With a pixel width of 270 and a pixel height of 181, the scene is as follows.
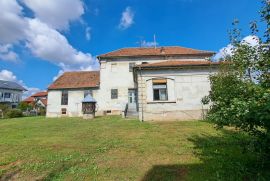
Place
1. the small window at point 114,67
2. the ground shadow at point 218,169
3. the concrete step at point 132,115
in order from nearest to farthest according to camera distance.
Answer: the ground shadow at point 218,169
the concrete step at point 132,115
the small window at point 114,67

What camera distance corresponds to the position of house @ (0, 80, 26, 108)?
52.0 metres

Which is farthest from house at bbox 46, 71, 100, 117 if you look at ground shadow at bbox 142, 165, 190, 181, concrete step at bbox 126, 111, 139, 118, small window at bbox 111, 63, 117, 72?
ground shadow at bbox 142, 165, 190, 181

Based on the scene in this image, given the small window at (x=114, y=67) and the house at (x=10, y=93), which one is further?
the house at (x=10, y=93)

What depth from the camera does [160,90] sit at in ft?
51.8

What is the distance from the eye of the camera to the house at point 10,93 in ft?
171

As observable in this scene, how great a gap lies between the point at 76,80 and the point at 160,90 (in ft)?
52.8

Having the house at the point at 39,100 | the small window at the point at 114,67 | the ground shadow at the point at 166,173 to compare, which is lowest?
the ground shadow at the point at 166,173

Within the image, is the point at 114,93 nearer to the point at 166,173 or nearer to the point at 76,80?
the point at 76,80

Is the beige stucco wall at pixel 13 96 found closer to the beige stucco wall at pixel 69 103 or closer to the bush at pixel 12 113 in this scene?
the bush at pixel 12 113

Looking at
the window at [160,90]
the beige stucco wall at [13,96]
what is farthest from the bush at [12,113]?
the window at [160,90]

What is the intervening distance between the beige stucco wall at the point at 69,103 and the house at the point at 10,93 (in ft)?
105

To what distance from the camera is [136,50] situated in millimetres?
Result: 29266

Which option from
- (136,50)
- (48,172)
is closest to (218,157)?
(48,172)

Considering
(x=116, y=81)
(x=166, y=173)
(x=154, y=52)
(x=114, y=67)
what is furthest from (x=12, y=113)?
(x=166, y=173)
